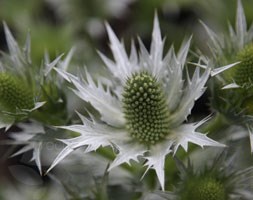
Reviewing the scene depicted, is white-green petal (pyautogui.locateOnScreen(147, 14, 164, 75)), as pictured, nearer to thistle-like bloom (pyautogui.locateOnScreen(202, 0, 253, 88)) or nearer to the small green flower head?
thistle-like bloom (pyautogui.locateOnScreen(202, 0, 253, 88))

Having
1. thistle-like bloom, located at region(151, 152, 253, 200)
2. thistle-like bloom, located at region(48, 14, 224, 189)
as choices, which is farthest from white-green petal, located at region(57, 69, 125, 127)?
thistle-like bloom, located at region(151, 152, 253, 200)

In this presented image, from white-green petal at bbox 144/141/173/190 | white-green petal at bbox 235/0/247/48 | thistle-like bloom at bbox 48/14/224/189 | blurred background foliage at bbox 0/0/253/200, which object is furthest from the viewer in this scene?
blurred background foliage at bbox 0/0/253/200

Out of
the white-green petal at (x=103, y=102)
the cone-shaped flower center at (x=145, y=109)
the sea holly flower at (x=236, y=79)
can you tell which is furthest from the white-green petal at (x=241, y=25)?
the white-green petal at (x=103, y=102)

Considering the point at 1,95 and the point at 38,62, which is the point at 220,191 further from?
the point at 38,62

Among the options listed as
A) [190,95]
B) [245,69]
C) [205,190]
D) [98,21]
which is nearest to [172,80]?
[190,95]

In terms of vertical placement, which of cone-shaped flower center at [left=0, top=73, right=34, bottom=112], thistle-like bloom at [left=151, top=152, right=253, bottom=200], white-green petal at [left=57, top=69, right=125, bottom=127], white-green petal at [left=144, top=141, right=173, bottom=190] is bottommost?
thistle-like bloom at [left=151, top=152, right=253, bottom=200]

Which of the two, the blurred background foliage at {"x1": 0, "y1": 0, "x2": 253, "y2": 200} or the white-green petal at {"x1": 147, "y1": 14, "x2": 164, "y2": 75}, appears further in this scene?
the blurred background foliage at {"x1": 0, "y1": 0, "x2": 253, "y2": 200}

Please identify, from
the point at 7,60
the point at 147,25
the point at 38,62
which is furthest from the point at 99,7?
the point at 7,60
